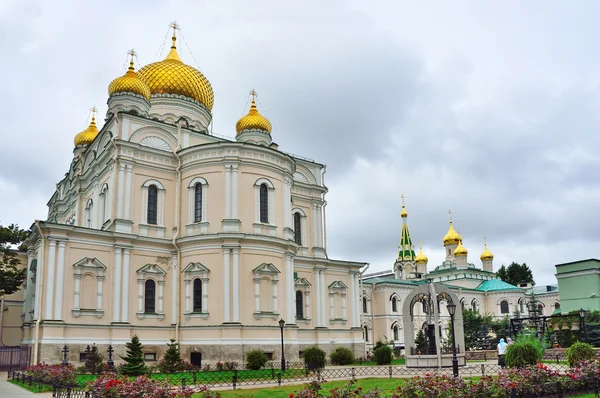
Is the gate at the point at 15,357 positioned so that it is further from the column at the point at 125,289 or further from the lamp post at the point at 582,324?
the lamp post at the point at 582,324

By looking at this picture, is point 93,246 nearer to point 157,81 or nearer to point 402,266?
point 157,81

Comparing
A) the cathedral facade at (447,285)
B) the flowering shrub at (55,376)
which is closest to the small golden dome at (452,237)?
the cathedral facade at (447,285)

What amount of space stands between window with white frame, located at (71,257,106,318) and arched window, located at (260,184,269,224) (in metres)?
8.16

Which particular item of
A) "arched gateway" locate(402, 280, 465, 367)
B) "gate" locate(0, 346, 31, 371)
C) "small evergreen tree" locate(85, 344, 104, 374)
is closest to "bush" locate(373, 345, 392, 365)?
"arched gateway" locate(402, 280, 465, 367)

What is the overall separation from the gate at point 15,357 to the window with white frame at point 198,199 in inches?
380

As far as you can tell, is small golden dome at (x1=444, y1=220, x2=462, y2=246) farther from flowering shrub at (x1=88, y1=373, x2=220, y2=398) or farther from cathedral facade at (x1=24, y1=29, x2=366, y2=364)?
flowering shrub at (x1=88, y1=373, x2=220, y2=398)

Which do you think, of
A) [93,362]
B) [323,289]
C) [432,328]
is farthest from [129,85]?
[432,328]

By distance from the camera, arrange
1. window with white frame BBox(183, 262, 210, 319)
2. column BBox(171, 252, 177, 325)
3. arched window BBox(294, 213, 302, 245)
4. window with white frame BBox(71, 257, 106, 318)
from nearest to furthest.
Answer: window with white frame BBox(71, 257, 106, 318) < window with white frame BBox(183, 262, 210, 319) < column BBox(171, 252, 177, 325) < arched window BBox(294, 213, 302, 245)

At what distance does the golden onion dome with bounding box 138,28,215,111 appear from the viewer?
33.6m

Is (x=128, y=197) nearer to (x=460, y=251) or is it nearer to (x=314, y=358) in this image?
(x=314, y=358)

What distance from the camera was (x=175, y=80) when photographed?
111 ft

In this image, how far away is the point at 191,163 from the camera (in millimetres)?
28297

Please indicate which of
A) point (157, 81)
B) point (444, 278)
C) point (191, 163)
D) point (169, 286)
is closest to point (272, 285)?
point (169, 286)

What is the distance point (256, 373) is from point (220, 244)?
7.20 metres
